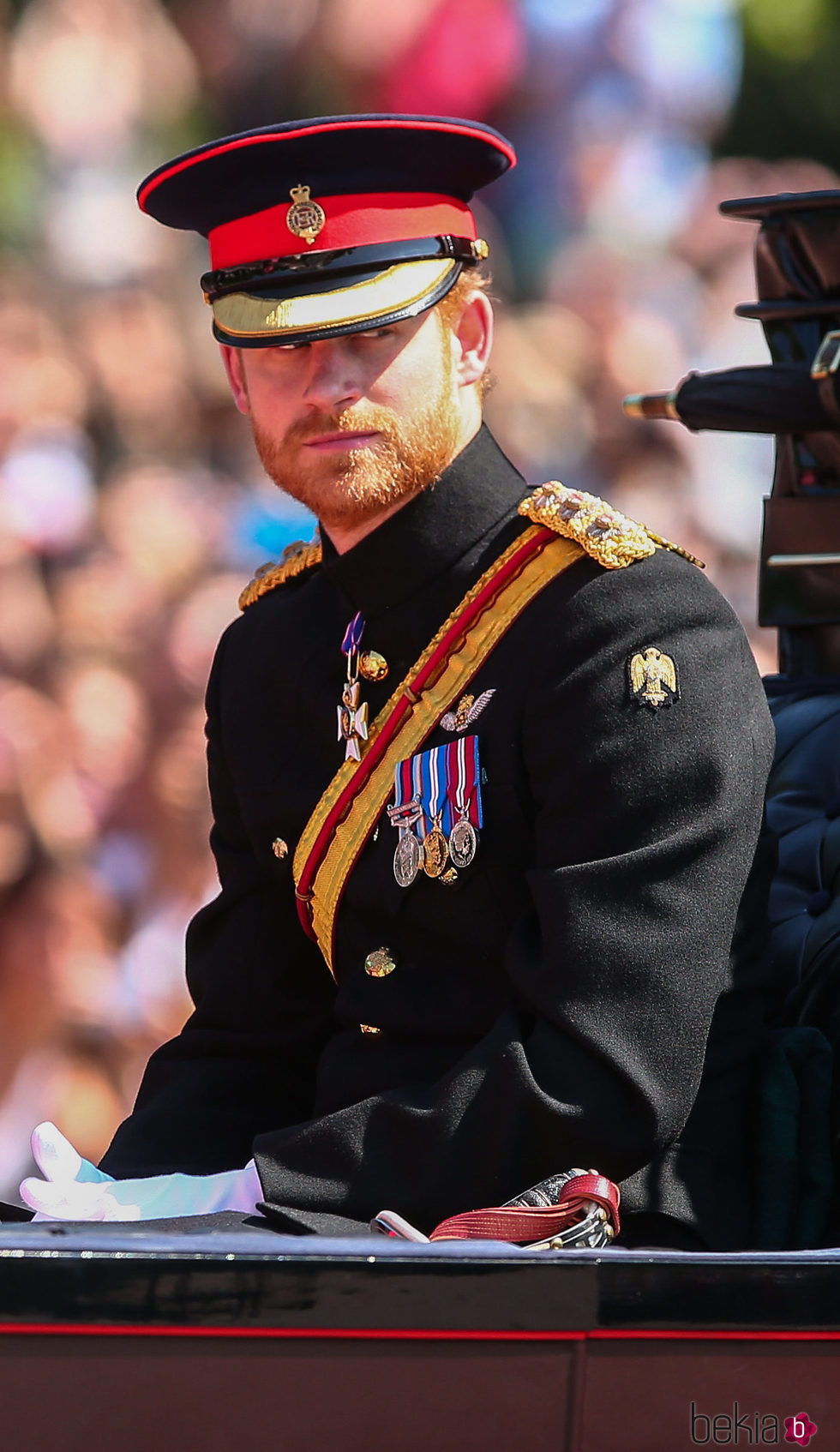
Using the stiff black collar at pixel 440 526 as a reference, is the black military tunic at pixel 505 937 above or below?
below

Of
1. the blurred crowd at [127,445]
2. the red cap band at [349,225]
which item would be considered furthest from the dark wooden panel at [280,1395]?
the blurred crowd at [127,445]

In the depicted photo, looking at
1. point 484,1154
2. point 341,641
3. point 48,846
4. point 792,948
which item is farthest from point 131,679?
point 484,1154

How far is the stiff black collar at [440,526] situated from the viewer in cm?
208

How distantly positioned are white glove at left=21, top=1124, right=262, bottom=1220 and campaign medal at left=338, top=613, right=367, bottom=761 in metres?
0.47

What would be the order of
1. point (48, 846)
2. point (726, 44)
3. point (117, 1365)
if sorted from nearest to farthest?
point (117, 1365) → point (48, 846) → point (726, 44)

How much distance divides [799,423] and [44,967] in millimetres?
1860

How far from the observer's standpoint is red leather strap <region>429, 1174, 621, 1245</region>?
5.29ft

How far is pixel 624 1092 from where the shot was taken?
1.70 m

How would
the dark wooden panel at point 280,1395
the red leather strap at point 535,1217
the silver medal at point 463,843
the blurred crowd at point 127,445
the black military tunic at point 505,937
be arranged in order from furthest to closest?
1. the blurred crowd at point 127,445
2. the silver medal at point 463,843
3. the black military tunic at point 505,937
4. the red leather strap at point 535,1217
5. the dark wooden panel at point 280,1395

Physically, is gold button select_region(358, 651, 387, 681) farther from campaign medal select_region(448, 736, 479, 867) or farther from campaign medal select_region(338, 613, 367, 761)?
campaign medal select_region(448, 736, 479, 867)

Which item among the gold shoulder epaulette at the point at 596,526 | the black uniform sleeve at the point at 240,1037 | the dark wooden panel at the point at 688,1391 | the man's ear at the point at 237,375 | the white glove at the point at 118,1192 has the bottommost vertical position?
the dark wooden panel at the point at 688,1391

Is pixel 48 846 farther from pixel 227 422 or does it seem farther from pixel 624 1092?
pixel 624 1092

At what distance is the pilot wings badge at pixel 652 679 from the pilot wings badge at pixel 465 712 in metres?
0.18

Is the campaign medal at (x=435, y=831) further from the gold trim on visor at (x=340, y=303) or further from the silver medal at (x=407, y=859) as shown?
→ the gold trim on visor at (x=340, y=303)
